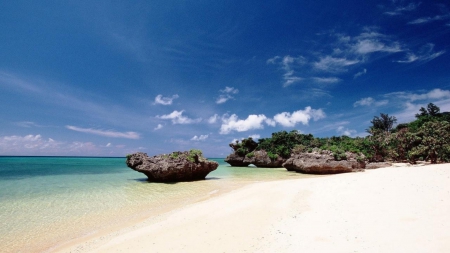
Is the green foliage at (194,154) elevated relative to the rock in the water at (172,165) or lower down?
elevated

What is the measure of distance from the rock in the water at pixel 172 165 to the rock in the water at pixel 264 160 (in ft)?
77.8

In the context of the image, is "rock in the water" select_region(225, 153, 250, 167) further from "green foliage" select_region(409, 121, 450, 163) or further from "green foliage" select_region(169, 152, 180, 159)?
"green foliage" select_region(409, 121, 450, 163)

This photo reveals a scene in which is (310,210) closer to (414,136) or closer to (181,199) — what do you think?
(181,199)

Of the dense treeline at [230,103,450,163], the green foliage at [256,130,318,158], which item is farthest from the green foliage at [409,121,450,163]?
the green foliage at [256,130,318,158]

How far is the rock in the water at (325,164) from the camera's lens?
78.0ft

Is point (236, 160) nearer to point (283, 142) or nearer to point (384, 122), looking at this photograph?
point (283, 142)

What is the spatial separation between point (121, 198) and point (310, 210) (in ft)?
36.0

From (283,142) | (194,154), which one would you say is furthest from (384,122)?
(194,154)

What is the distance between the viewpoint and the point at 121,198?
44.4ft

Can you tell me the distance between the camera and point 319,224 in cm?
625

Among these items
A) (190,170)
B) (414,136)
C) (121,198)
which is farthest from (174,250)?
(414,136)

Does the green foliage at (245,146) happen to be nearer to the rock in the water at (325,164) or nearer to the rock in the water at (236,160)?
the rock in the water at (236,160)

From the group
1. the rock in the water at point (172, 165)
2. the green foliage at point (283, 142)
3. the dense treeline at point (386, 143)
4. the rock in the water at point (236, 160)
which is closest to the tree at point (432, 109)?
the dense treeline at point (386, 143)

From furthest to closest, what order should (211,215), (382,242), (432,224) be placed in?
(211,215)
(432,224)
(382,242)
